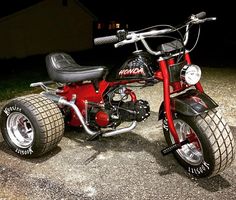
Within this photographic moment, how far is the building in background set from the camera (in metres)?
17.3

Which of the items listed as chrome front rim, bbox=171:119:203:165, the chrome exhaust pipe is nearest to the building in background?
the chrome exhaust pipe

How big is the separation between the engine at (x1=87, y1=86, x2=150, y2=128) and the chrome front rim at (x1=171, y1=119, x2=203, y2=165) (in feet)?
1.47

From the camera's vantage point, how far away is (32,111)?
13.7ft

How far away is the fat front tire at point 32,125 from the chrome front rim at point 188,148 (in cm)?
146

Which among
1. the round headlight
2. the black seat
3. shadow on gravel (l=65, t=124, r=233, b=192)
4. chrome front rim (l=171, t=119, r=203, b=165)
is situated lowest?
shadow on gravel (l=65, t=124, r=233, b=192)

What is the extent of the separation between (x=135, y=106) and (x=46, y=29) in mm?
15418

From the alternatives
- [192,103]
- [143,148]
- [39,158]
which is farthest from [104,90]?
[192,103]

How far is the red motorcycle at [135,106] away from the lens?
3.63 meters

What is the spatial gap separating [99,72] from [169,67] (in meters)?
0.99

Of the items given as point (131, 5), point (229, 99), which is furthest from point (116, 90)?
point (131, 5)

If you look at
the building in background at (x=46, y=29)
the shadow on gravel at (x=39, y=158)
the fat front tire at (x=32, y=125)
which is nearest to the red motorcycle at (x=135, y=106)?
the fat front tire at (x=32, y=125)

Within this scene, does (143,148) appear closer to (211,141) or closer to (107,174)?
(107,174)

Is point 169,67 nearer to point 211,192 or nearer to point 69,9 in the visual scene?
point 211,192

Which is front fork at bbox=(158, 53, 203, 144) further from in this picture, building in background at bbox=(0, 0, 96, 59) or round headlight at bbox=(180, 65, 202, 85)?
building in background at bbox=(0, 0, 96, 59)
